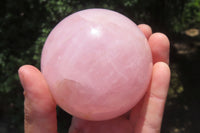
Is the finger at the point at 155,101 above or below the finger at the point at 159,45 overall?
below

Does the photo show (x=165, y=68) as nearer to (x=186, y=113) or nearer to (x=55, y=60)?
(x=55, y=60)

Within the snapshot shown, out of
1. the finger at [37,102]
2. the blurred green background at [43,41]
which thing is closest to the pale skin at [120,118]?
the finger at [37,102]

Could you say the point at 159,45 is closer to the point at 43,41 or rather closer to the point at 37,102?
the point at 37,102

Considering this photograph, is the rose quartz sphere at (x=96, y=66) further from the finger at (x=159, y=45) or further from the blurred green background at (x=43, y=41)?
the blurred green background at (x=43, y=41)

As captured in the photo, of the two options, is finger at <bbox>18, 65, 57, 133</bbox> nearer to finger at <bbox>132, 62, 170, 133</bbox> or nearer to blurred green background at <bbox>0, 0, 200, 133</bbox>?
finger at <bbox>132, 62, 170, 133</bbox>

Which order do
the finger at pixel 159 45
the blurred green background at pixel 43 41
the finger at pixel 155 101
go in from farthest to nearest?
the blurred green background at pixel 43 41, the finger at pixel 159 45, the finger at pixel 155 101
